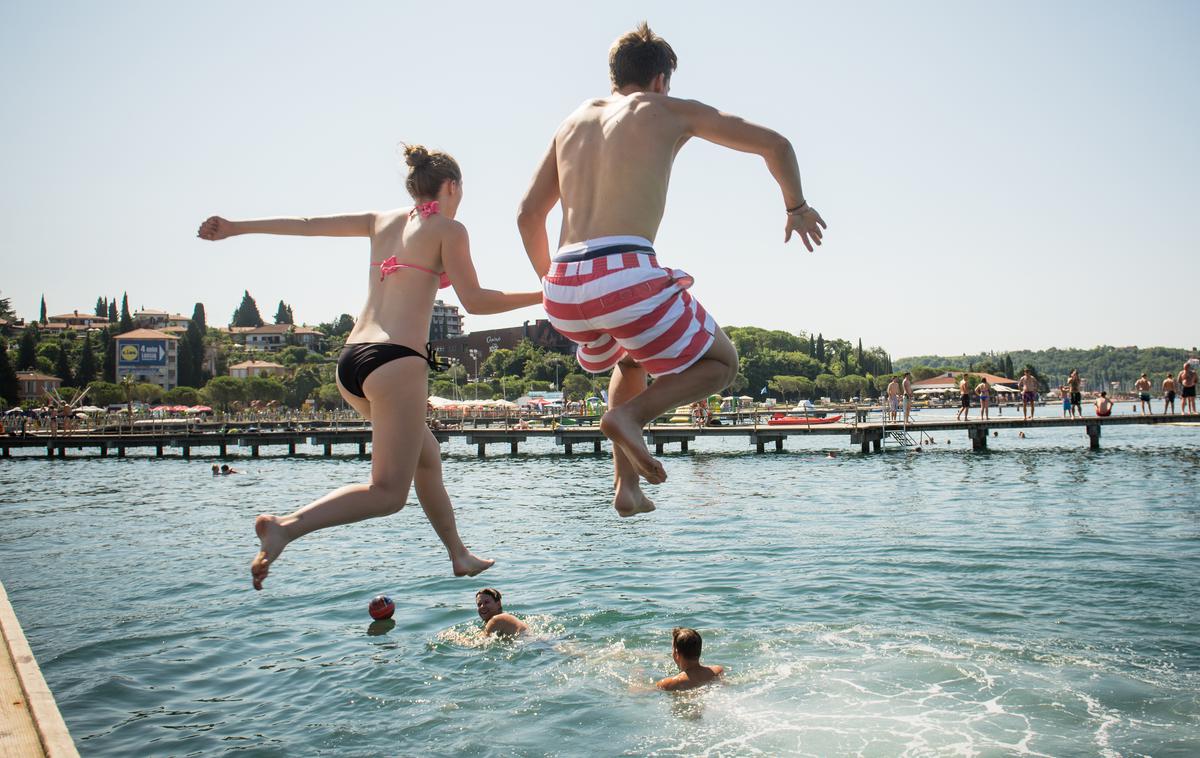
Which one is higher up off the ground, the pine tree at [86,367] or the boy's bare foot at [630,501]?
the pine tree at [86,367]

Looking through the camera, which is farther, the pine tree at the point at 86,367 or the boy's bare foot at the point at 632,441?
the pine tree at the point at 86,367

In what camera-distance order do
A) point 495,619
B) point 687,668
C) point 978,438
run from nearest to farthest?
point 687,668
point 495,619
point 978,438

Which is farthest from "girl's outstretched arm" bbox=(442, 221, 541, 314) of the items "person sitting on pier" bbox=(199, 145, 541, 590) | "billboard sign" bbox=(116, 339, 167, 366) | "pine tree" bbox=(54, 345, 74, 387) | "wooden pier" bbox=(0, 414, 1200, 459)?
"billboard sign" bbox=(116, 339, 167, 366)

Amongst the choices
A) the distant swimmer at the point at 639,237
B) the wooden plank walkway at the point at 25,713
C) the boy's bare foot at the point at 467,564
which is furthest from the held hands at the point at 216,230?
the wooden plank walkway at the point at 25,713

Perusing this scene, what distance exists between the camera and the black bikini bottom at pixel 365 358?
355cm

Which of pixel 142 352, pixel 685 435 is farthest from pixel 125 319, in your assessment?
pixel 685 435

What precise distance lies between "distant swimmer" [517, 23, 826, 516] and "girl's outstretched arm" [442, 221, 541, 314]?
1.17ft

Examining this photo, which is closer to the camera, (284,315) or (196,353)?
(196,353)

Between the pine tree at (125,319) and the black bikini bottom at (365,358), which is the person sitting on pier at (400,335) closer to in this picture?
the black bikini bottom at (365,358)

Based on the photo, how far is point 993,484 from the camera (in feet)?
101

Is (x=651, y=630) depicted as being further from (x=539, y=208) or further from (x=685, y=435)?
(x=685, y=435)

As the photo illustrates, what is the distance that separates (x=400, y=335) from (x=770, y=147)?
1.62 m

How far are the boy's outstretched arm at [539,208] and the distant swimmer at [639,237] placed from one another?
107 millimetres

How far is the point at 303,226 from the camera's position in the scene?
3953mm
